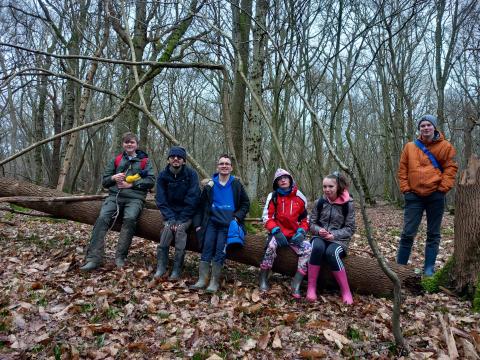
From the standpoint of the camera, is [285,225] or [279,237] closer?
[279,237]

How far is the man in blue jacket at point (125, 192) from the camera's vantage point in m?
5.15

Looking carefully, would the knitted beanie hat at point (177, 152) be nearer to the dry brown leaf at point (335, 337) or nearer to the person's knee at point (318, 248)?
the person's knee at point (318, 248)

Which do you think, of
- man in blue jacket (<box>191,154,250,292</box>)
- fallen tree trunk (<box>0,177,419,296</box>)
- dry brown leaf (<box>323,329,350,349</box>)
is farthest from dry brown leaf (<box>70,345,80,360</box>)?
→ fallen tree trunk (<box>0,177,419,296</box>)

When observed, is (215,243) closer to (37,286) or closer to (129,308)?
(129,308)

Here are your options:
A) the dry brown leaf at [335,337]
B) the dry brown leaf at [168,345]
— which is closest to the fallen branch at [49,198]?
the dry brown leaf at [168,345]

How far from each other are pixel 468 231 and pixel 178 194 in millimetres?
3563

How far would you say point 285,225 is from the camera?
15.7 feet

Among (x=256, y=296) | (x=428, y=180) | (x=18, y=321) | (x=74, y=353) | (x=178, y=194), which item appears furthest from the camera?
(x=178, y=194)

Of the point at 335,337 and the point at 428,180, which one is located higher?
the point at 428,180

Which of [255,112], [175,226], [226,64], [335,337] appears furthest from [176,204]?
[226,64]

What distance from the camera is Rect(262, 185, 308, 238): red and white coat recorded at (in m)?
4.75

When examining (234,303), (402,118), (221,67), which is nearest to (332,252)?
(234,303)

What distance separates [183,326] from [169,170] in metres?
2.26

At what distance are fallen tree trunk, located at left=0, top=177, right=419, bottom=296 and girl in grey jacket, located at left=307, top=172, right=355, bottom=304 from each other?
213 mm
